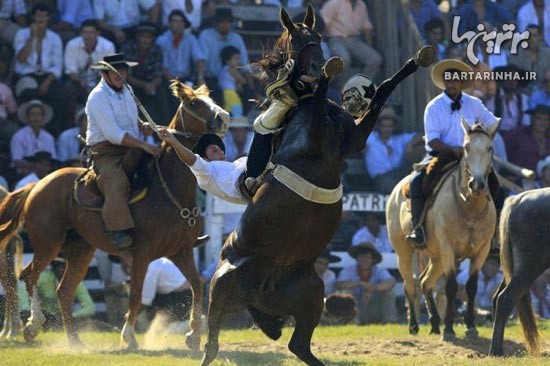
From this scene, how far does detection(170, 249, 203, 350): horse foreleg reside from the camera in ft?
41.5

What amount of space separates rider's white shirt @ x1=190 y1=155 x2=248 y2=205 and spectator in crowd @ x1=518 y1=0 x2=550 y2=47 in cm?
1220

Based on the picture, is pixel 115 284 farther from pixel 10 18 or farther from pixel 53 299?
pixel 10 18

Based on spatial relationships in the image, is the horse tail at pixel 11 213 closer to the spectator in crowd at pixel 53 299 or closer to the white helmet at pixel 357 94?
the spectator in crowd at pixel 53 299

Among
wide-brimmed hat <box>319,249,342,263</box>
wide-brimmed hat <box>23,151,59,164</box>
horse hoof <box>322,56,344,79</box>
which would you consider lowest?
wide-brimmed hat <box>319,249,342,263</box>

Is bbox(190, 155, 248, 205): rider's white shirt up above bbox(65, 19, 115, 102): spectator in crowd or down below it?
below

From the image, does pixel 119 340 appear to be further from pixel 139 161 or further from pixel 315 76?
pixel 315 76

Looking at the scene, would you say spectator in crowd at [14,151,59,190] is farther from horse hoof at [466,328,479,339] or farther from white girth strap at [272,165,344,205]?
white girth strap at [272,165,344,205]

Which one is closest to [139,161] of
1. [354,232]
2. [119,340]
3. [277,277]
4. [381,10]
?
[119,340]

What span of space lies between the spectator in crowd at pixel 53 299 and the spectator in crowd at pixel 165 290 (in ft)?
2.35

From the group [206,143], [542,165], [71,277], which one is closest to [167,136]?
[206,143]

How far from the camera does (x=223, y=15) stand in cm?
1938

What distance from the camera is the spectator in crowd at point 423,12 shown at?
20.6 metres

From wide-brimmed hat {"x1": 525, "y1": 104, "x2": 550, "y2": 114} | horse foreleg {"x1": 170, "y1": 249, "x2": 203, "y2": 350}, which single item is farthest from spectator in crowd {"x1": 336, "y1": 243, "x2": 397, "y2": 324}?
horse foreleg {"x1": 170, "y1": 249, "x2": 203, "y2": 350}

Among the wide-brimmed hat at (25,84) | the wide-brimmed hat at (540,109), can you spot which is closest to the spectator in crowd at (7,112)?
the wide-brimmed hat at (25,84)
